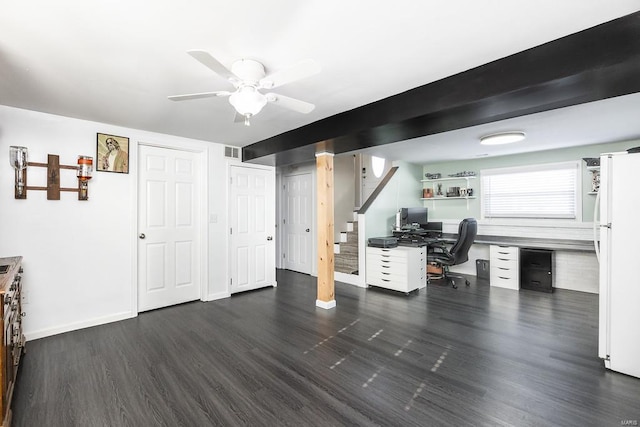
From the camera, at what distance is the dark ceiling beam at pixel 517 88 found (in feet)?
5.25

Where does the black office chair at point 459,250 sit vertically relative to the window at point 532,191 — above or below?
below

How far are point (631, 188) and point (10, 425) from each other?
175 inches

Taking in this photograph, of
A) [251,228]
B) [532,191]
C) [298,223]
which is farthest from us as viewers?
[298,223]

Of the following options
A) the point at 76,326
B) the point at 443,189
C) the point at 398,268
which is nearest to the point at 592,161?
the point at 443,189

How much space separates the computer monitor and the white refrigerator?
128 inches

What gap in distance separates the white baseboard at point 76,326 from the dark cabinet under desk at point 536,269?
224 inches

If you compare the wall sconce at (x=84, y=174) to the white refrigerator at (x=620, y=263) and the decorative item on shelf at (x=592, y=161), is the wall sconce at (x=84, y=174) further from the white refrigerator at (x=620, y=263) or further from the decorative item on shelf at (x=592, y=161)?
the decorative item on shelf at (x=592, y=161)

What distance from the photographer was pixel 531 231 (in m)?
5.15

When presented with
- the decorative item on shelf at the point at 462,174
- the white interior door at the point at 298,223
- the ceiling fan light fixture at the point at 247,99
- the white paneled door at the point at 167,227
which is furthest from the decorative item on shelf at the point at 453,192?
the ceiling fan light fixture at the point at 247,99

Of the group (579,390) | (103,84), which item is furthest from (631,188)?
(103,84)

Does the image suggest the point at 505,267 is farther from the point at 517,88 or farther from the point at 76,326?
the point at 76,326

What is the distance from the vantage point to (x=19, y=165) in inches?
111

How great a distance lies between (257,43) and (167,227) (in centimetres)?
299

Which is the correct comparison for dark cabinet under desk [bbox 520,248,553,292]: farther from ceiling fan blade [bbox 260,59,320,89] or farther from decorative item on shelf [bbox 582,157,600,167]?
ceiling fan blade [bbox 260,59,320,89]
